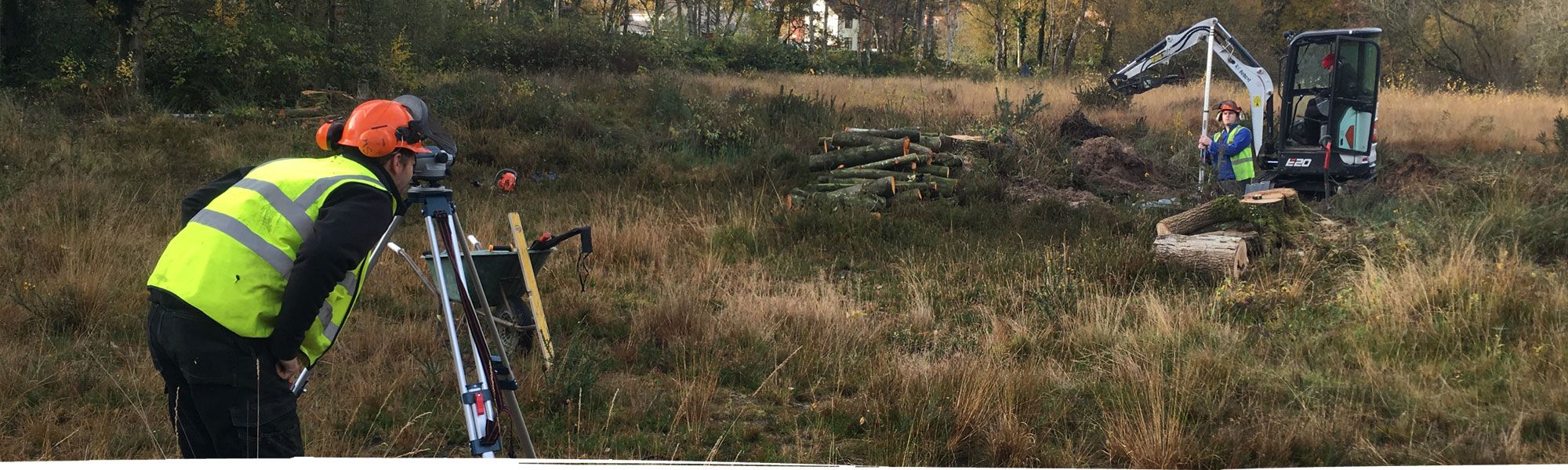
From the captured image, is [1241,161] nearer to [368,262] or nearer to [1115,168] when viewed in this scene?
[1115,168]

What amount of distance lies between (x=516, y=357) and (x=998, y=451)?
8.88 feet

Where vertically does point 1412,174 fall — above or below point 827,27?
below

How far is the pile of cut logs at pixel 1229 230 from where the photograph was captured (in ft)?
26.2

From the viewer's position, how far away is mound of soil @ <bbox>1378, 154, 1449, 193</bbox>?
13250 millimetres

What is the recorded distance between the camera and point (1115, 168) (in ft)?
47.9

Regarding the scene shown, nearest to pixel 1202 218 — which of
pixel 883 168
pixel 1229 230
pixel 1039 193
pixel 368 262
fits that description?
pixel 1229 230

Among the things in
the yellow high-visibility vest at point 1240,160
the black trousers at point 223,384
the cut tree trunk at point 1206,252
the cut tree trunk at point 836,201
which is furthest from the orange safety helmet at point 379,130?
the yellow high-visibility vest at point 1240,160

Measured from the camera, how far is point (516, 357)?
5742 mm

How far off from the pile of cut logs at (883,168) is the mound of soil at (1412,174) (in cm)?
525

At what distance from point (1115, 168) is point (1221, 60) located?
234 centimetres

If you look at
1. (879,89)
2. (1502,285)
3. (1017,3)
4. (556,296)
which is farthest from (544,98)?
(1017,3)

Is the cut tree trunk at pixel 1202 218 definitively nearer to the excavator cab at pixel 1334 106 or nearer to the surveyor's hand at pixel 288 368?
the excavator cab at pixel 1334 106

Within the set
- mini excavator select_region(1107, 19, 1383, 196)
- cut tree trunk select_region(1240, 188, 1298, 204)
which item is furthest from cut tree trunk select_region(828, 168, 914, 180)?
mini excavator select_region(1107, 19, 1383, 196)

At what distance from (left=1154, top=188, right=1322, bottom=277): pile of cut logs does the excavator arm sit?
5.62 meters
